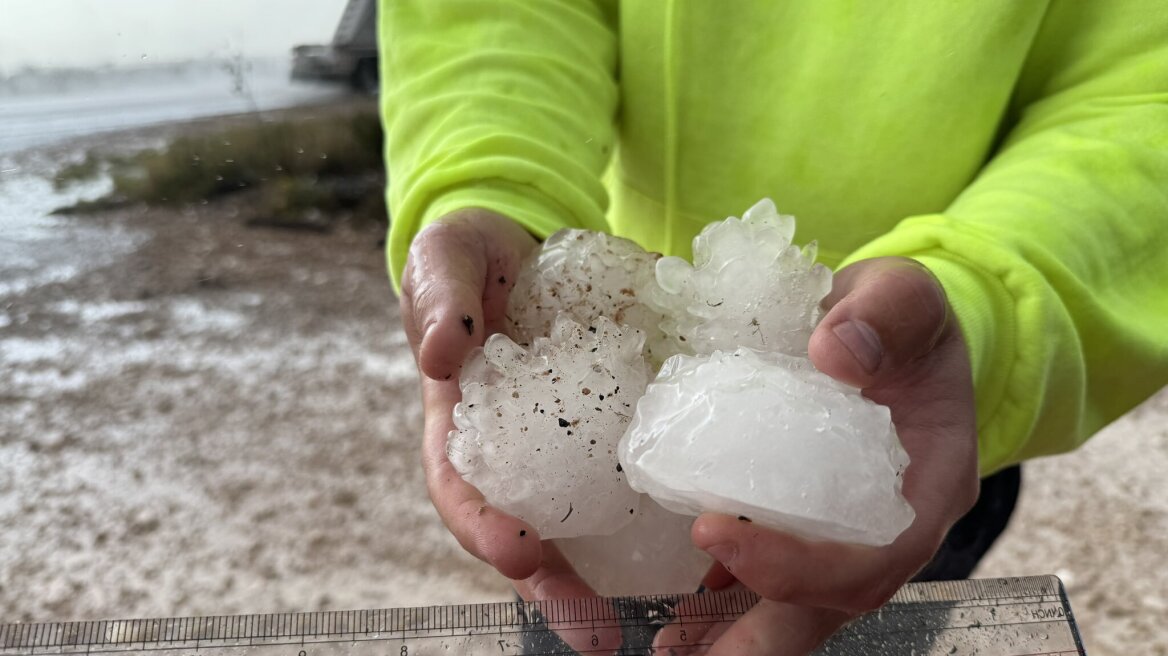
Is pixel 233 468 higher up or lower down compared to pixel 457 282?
lower down

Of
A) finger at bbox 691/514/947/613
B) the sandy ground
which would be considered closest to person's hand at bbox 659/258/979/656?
finger at bbox 691/514/947/613

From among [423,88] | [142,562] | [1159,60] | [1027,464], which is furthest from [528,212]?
[1027,464]

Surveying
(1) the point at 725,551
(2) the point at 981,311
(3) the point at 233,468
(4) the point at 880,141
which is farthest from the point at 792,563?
(3) the point at 233,468

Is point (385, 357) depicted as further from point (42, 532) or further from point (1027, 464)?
point (1027, 464)

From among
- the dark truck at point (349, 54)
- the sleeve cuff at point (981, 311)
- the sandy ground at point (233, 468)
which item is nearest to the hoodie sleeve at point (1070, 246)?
the sleeve cuff at point (981, 311)

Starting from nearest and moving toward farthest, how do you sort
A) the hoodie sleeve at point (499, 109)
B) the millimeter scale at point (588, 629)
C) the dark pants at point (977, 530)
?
the millimeter scale at point (588, 629)
the hoodie sleeve at point (499, 109)
the dark pants at point (977, 530)

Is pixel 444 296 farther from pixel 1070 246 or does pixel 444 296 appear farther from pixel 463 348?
pixel 1070 246

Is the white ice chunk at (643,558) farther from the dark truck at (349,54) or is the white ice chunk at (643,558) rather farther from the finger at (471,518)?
the dark truck at (349,54)
